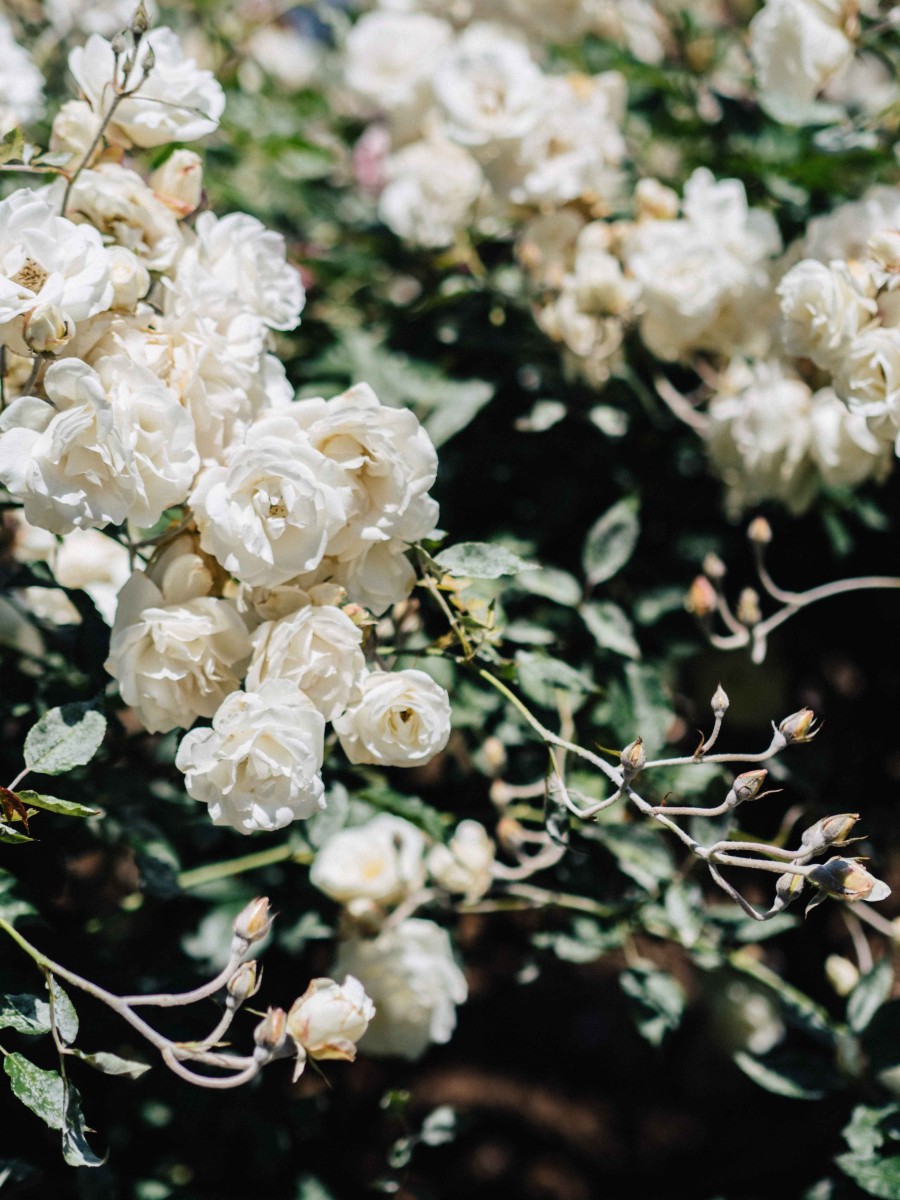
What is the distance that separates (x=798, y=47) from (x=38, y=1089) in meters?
1.19

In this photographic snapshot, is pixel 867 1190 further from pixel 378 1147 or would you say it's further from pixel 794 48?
pixel 794 48

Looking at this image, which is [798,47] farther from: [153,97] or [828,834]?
[828,834]

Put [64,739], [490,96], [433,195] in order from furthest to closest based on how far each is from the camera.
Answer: [433,195], [490,96], [64,739]

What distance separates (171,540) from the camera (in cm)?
77

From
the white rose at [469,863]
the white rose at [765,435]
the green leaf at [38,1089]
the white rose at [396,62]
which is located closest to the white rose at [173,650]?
the green leaf at [38,1089]

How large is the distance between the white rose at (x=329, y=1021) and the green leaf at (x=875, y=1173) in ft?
Result: 1.82

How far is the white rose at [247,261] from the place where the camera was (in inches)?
33.0

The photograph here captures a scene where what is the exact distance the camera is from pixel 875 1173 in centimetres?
97

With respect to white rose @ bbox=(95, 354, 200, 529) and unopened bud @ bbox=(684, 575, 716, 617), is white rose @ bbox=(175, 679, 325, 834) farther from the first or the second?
unopened bud @ bbox=(684, 575, 716, 617)

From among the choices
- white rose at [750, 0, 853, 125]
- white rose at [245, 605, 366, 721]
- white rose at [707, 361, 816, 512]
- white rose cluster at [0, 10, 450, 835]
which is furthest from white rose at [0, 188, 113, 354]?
white rose at [750, 0, 853, 125]

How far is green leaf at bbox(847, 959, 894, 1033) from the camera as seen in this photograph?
1042mm

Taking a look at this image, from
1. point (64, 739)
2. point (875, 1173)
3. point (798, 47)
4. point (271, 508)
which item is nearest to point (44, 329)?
point (271, 508)

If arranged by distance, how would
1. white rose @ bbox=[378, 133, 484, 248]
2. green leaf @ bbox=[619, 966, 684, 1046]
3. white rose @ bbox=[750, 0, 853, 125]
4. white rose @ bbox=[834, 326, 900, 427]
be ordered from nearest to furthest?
white rose @ bbox=[834, 326, 900, 427] < green leaf @ bbox=[619, 966, 684, 1046] < white rose @ bbox=[750, 0, 853, 125] < white rose @ bbox=[378, 133, 484, 248]

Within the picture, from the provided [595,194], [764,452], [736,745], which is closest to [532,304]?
[595,194]
